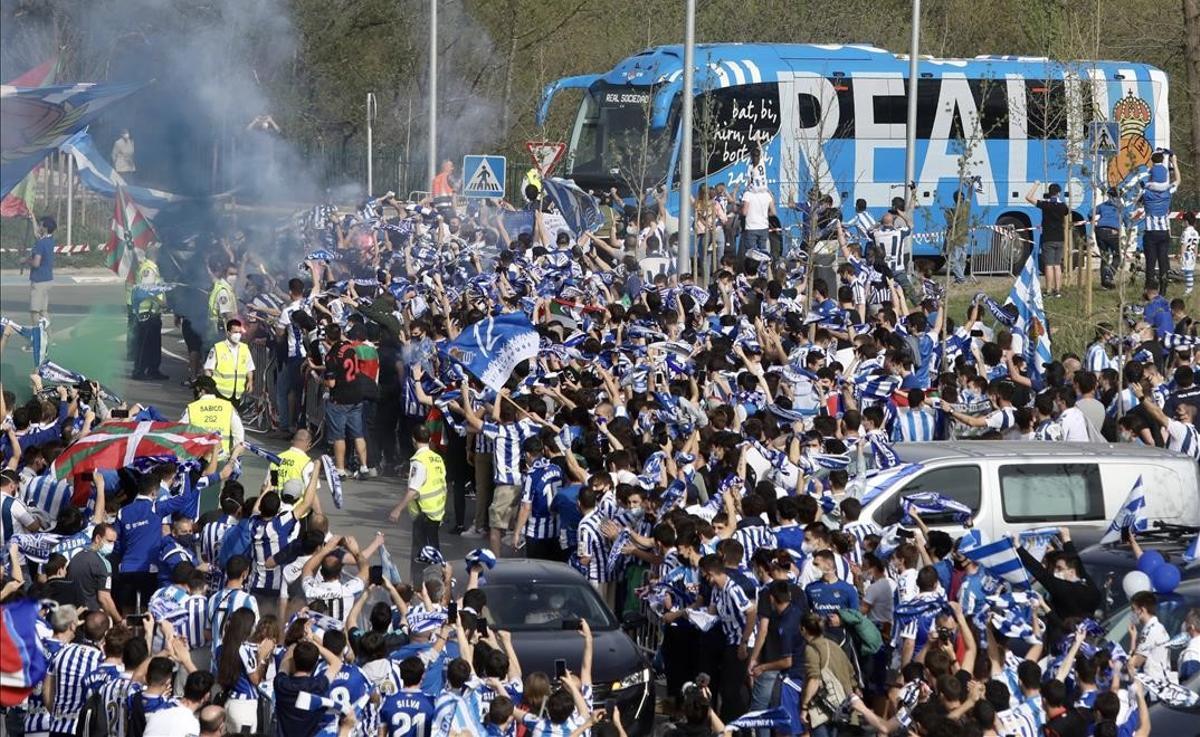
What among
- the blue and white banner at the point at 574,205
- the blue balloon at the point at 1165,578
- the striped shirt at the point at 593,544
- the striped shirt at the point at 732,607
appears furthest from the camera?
the blue and white banner at the point at 574,205

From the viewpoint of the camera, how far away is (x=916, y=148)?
36.7 m

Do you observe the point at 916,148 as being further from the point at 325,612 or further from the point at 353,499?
the point at 325,612

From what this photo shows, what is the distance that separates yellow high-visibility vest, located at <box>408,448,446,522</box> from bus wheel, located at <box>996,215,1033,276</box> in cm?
2023

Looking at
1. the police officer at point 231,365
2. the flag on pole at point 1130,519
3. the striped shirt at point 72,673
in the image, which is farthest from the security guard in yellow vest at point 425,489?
the flag on pole at point 1130,519

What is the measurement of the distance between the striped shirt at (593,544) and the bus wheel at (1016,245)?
21.6 meters

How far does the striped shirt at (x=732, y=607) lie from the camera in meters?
12.5

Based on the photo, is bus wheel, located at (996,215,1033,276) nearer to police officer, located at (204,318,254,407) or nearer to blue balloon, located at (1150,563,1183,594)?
police officer, located at (204,318,254,407)

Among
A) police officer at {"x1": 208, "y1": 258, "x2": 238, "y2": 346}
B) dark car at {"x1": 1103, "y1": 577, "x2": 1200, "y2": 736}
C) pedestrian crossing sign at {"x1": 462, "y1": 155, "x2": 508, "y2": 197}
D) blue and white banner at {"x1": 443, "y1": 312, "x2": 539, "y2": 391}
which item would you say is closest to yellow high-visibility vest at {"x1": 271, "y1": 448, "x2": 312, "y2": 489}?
blue and white banner at {"x1": 443, "y1": 312, "x2": 539, "y2": 391}

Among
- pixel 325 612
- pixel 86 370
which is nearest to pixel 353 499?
pixel 86 370

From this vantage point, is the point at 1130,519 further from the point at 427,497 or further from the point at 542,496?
the point at 427,497

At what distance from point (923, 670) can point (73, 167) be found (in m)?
14.7

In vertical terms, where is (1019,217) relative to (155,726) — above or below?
above

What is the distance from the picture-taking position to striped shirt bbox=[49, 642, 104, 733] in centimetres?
1119

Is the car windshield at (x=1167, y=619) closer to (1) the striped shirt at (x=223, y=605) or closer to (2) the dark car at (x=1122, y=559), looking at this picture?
(2) the dark car at (x=1122, y=559)
